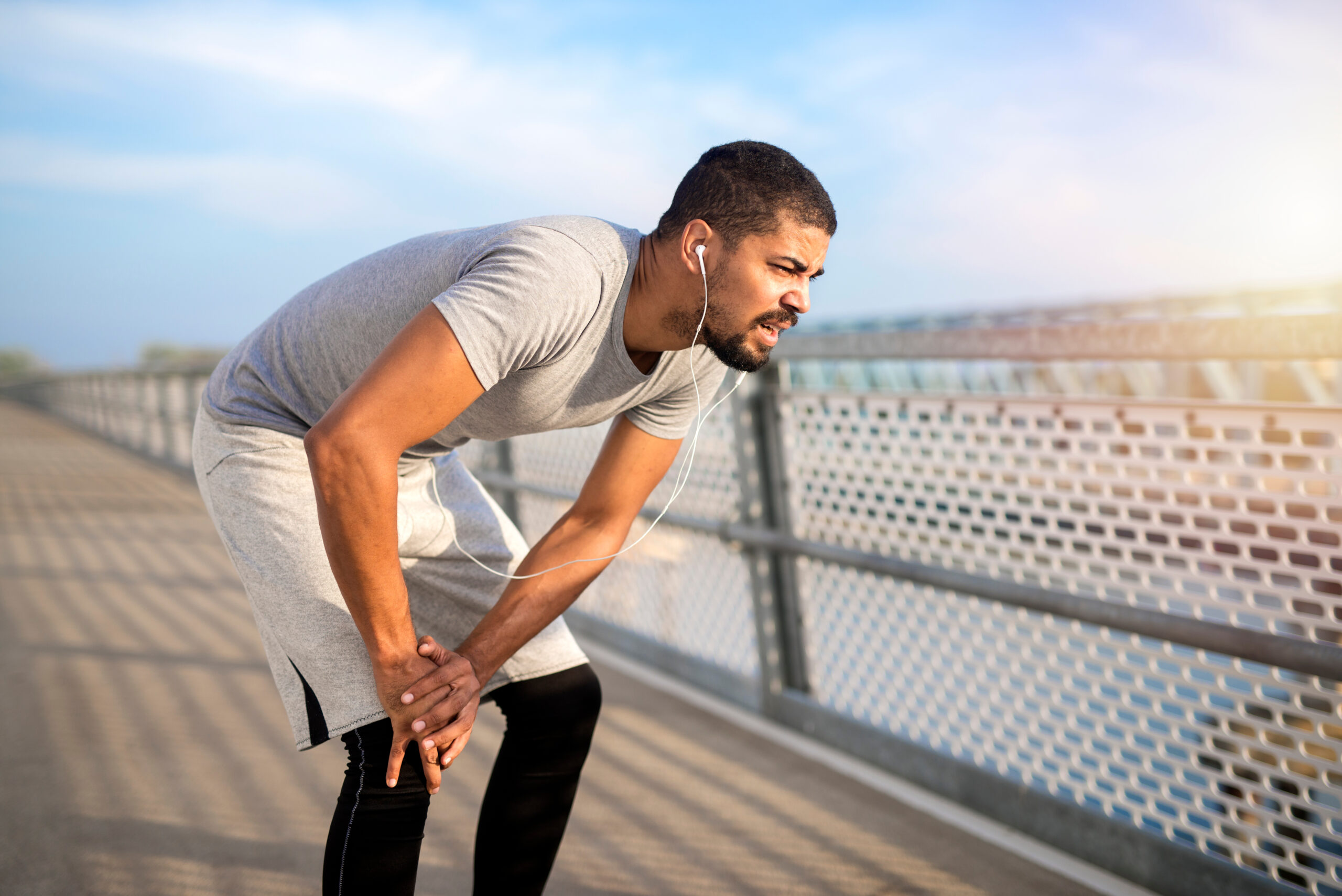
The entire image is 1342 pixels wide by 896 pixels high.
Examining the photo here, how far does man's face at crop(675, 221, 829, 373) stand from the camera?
5.12 feet

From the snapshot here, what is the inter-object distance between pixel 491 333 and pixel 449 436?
0.49 meters

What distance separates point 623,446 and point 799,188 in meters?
0.68

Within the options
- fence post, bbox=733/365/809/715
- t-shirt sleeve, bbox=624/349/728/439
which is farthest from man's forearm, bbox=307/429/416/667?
fence post, bbox=733/365/809/715

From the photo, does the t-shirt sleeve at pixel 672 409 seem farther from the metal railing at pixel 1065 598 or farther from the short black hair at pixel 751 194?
the metal railing at pixel 1065 598

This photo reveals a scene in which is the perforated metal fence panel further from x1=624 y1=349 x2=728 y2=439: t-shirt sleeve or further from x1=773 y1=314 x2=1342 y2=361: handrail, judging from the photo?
x1=624 y1=349 x2=728 y2=439: t-shirt sleeve

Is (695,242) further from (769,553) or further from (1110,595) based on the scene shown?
(769,553)

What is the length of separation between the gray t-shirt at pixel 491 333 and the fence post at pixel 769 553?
1.37 meters

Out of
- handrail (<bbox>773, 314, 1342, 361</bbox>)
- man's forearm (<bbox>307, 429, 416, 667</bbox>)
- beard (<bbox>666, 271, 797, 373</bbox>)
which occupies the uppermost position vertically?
handrail (<bbox>773, 314, 1342, 361</bbox>)

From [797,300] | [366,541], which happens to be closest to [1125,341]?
[797,300]

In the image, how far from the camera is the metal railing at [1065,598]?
2.02 meters

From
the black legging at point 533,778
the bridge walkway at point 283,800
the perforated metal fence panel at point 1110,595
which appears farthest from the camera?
the bridge walkway at point 283,800

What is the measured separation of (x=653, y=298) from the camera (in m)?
1.63

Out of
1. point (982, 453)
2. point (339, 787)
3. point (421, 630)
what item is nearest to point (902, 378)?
point (982, 453)

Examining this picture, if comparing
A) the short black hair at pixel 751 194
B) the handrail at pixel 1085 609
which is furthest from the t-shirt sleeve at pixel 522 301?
the handrail at pixel 1085 609
